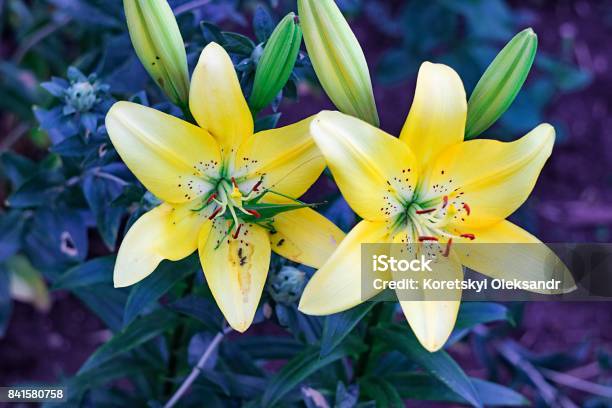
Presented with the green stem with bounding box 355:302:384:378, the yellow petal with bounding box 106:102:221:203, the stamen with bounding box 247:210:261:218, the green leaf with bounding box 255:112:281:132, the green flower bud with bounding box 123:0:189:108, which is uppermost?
the green flower bud with bounding box 123:0:189:108

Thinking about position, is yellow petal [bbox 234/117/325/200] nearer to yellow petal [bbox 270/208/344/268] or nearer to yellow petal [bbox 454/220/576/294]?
yellow petal [bbox 270/208/344/268]

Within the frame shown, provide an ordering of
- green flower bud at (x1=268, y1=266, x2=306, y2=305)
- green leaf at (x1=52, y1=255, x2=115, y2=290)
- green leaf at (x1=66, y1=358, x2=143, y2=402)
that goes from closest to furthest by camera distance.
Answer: green flower bud at (x1=268, y1=266, x2=306, y2=305) → green leaf at (x1=52, y1=255, x2=115, y2=290) → green leaf at (x1=66, y1=358, x2=143, y2=402)

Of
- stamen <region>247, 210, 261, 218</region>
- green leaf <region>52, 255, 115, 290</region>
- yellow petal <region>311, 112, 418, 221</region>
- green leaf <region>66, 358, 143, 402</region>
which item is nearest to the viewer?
yellow petal <region>311, 112, 418, 221</region>

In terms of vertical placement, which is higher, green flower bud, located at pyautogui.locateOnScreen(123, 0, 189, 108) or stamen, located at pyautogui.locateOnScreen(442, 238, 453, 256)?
green flower bud, located at pyautogui.locateOnScreen(123, 0, 189, 108)

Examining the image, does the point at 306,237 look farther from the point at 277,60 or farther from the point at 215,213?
the point at 277,60

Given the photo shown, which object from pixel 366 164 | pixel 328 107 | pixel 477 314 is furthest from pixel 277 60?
pixel 328 107

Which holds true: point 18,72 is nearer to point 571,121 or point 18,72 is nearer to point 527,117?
point 527,117

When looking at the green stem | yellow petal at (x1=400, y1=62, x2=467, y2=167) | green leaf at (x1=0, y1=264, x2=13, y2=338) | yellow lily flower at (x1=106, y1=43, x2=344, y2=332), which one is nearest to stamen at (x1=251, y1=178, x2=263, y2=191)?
yellow lily flower at (x1=106, y1=43, x2=344, y2=332)
